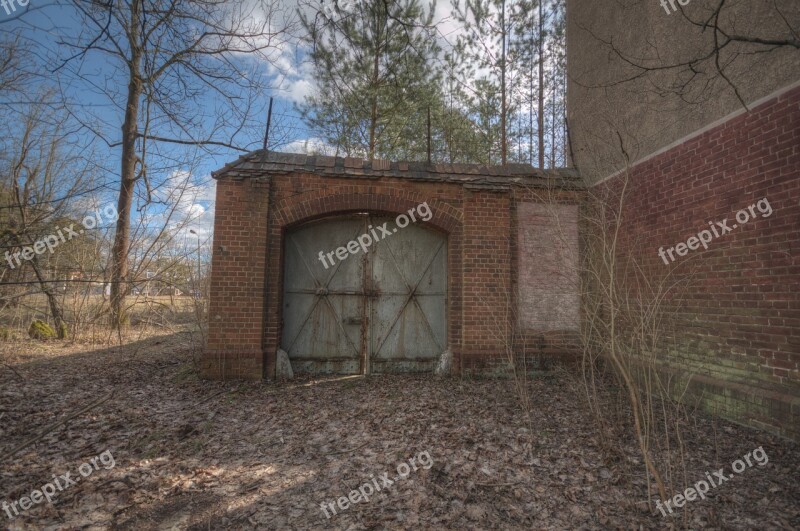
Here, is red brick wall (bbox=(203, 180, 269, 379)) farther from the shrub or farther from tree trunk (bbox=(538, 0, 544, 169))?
tree trunk (bbox=(538, 0, 544, 169))

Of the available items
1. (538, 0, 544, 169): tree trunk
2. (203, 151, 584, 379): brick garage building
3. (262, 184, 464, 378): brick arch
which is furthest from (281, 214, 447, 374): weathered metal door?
(538, 0, 544, 169): tree trunk

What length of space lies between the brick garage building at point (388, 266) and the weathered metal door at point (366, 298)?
2 centimetres

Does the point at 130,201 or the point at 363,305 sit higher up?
the point at 130,201

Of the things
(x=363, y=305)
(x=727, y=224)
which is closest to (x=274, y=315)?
(x=363, y=305)

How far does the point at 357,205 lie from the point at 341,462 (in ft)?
12.3

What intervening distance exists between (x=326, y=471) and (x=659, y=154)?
577 centimetres

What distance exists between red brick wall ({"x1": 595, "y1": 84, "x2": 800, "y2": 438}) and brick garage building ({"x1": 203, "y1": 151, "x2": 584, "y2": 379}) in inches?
59.6

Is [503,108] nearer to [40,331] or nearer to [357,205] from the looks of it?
[357,205]

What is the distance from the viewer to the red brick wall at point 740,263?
379cm

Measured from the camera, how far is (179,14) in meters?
4.36

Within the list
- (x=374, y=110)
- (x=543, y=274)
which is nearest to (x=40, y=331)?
(x=374, y=110)

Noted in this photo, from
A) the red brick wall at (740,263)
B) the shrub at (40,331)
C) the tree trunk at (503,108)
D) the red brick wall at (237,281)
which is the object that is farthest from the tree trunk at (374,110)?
the shrub at (40,331)

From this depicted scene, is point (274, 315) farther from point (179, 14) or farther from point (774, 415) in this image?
Result: point (774, 415)

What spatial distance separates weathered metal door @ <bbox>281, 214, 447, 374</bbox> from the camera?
636cm
